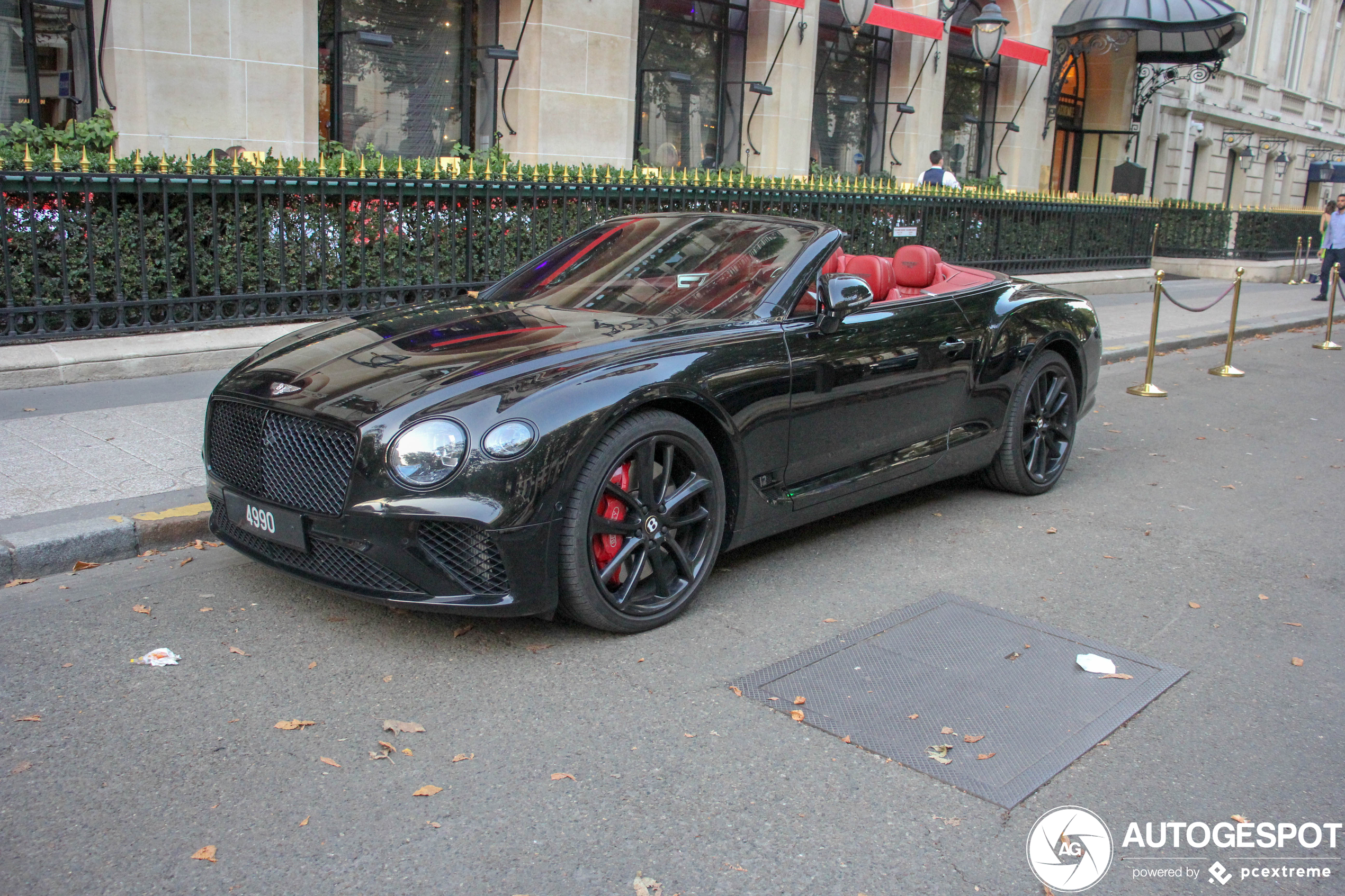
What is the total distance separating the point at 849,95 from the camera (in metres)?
20.6

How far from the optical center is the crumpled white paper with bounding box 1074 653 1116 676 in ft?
13.4

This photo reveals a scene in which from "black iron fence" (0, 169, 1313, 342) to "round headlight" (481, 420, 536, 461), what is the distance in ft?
17.4

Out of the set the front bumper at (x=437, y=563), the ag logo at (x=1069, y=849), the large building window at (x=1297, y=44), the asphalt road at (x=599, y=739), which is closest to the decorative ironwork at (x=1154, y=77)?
the large building window at (x=1297, y=44)

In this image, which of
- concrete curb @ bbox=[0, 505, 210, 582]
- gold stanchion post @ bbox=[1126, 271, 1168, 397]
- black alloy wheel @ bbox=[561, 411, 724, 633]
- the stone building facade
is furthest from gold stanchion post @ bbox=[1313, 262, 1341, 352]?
concrete curb @ bbox=[0, 505, 210, 582]

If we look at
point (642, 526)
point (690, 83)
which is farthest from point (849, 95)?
point (642, 526)

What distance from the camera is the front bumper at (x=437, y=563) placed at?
3.76 metres

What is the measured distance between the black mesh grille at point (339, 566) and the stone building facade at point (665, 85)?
792cm

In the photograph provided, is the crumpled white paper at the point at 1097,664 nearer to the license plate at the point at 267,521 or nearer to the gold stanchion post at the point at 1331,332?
the license plate at the point at 267,521

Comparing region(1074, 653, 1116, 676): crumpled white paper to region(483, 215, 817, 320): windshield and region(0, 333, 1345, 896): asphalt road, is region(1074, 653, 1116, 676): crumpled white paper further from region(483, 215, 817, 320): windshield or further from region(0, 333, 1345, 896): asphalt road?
region(483, 215, 817, 320): windshield

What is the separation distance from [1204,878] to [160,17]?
37.2 feet

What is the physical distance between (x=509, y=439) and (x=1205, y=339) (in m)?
12.6

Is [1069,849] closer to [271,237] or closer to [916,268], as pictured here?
[916,268]

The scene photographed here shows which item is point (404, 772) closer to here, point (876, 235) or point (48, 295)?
point (48, 295)

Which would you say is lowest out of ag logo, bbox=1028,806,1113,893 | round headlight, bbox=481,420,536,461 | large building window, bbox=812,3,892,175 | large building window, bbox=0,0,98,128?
ag logo, bbox=1028,806,1113,893
